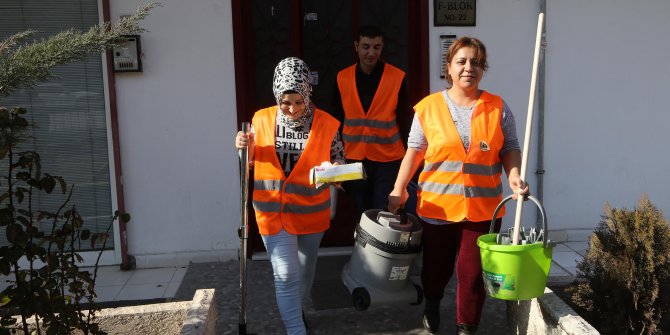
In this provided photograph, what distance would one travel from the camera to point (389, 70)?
432 centimetres

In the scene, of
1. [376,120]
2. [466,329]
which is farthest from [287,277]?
[376,120]

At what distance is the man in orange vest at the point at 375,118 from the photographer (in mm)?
4301

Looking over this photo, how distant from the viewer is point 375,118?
14.2ft

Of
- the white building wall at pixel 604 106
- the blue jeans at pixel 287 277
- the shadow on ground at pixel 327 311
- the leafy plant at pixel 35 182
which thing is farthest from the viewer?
the white building wall at pixel 604 106

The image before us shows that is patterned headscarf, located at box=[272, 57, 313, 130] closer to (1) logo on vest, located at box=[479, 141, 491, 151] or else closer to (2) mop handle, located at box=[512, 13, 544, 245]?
(1) logo on vest, located at box=[479, 141, 491, 151]

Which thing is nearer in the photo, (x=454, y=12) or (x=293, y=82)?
(x=293, y=82)

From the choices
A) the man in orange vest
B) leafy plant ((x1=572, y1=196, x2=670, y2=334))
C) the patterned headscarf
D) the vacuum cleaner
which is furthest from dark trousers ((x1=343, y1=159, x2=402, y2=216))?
leafy plant ((x1=572, y1=196, x2=670, y2=334))

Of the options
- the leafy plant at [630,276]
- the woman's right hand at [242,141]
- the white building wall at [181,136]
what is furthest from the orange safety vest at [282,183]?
the white building wall at [181,136]

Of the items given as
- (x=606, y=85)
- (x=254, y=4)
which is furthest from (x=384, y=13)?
(x=606, y=85)

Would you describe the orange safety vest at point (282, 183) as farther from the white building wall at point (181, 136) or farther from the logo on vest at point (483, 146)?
the white building wall at point (181, 136)

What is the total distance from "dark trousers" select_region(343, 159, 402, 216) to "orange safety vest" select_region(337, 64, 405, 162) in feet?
0.18

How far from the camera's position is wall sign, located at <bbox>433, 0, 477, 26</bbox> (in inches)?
200

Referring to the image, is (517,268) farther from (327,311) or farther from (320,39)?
(320,39)

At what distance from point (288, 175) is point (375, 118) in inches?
47.0
